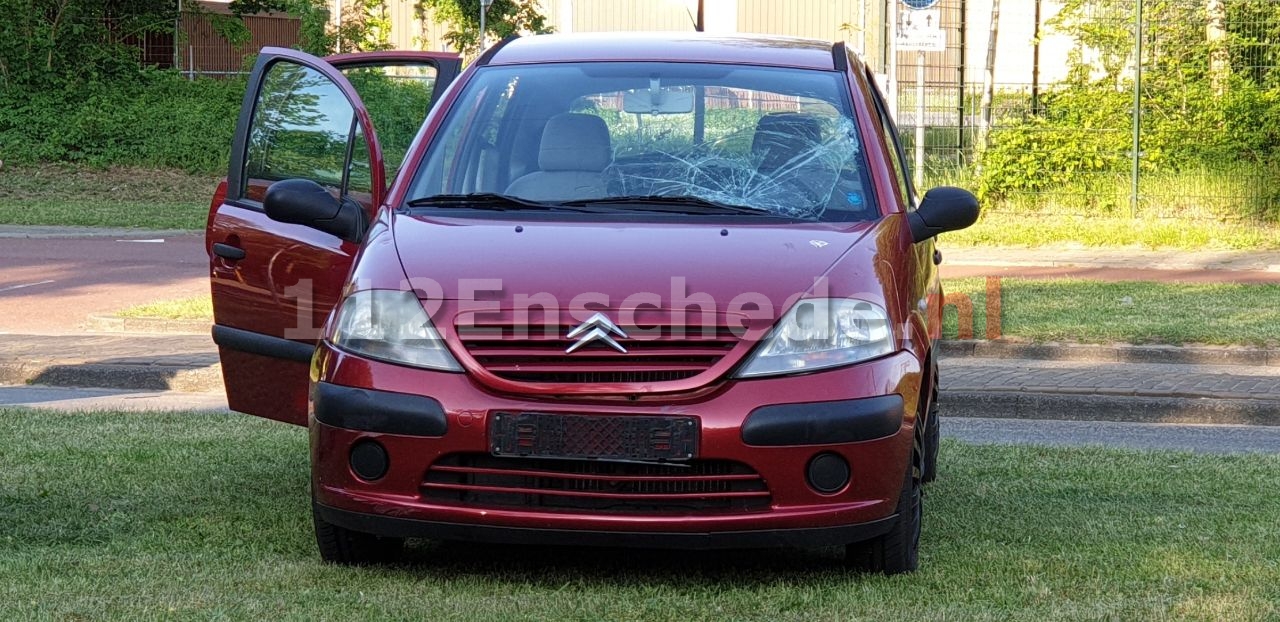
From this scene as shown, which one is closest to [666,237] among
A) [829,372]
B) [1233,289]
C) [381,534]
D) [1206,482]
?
[829,372]

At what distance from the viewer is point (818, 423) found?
4496mm

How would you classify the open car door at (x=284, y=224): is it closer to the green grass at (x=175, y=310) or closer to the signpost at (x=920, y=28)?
the green grass at (x=175, y=310)

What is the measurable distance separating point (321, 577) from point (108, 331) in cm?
790

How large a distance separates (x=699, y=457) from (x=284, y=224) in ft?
6.79

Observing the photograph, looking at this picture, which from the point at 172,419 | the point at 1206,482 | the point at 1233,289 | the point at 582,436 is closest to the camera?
the point at 582,436

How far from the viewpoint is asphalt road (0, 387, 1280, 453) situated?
8.03m

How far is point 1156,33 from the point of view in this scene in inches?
752

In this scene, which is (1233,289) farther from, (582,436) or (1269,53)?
(582,436)

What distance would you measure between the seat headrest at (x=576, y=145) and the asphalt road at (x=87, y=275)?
7.50 metres

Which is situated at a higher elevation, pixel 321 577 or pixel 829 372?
pixel 829 372

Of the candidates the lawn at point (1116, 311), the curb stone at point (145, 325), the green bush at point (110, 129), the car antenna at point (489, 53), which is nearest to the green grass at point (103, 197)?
the green bush at point (110, 129)

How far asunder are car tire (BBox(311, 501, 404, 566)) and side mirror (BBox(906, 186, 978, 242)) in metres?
1.88

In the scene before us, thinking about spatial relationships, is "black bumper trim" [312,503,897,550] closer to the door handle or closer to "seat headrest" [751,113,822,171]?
"seat headrest" [751,113,822,171]

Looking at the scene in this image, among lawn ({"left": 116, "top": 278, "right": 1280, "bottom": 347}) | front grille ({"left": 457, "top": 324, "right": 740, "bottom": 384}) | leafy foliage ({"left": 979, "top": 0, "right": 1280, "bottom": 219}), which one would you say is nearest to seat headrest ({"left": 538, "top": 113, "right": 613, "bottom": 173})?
front grille ({"left": 457, "top": 324, "right": 740, "bottom": 384})
